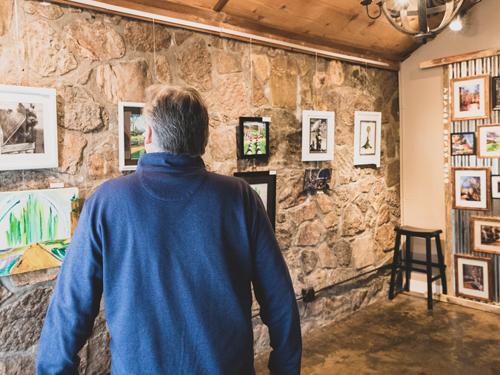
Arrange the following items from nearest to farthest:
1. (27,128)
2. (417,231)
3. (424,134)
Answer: (27,128)
(417,231)
(424,134)

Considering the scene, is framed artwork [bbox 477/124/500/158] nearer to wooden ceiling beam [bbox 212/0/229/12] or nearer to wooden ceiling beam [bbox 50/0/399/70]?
wooden ceiling beam [bbox 50/0/399/70]

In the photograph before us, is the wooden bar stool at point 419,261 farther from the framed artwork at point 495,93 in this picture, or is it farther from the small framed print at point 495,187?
the framed artwork at point 495,93

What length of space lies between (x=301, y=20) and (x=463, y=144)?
174 centimetres

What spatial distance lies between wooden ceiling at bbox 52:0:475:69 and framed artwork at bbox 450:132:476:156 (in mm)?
876

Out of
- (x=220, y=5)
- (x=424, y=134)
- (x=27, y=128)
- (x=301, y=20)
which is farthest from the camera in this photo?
(x=424, y=134)

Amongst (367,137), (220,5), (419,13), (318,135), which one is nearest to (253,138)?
(318,135)

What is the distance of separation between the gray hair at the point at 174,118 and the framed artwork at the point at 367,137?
2532mm

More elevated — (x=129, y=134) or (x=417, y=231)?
(x=129, y=134)

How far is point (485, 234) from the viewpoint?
346 centimetres

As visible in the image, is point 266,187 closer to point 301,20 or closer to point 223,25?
point 223,25

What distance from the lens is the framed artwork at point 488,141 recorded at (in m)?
3.38

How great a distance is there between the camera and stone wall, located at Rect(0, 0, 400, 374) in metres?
1.88

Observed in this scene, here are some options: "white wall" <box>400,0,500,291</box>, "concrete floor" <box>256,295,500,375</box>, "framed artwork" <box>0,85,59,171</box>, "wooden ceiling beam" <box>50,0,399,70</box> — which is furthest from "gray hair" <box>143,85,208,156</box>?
"white wall" <box>400,0,500,291</box>

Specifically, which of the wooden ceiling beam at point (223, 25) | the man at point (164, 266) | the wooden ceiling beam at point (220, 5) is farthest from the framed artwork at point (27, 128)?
the wooden ceiling beam at point (220, 5)
